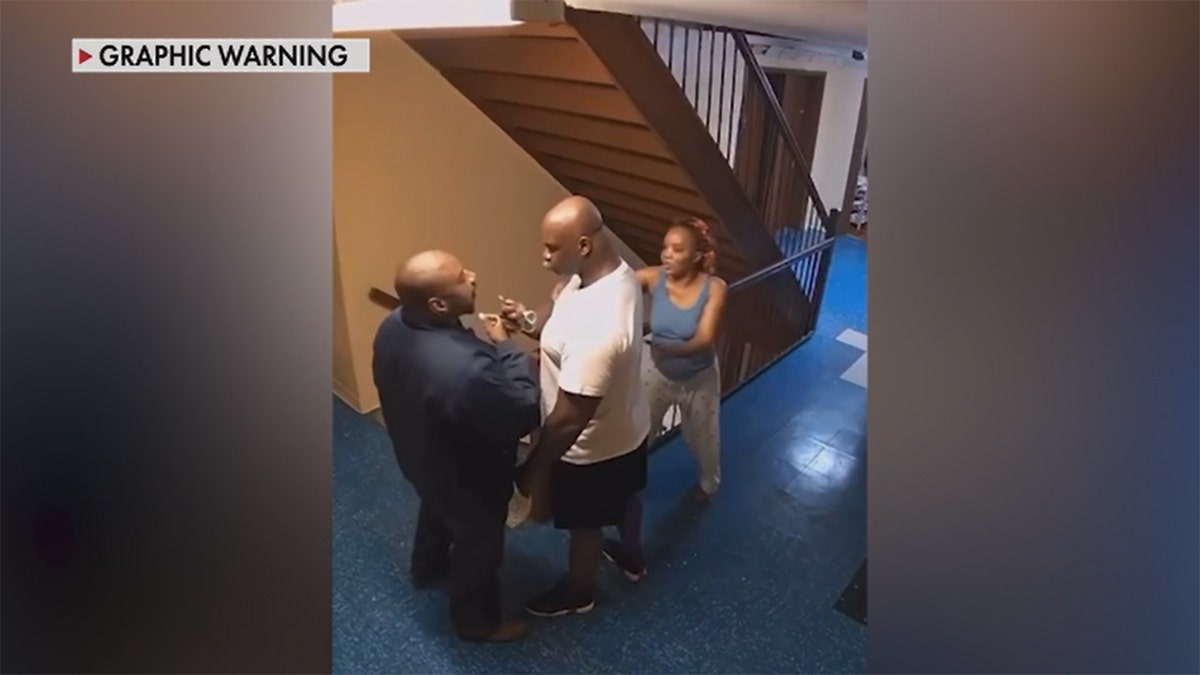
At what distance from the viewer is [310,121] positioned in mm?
624

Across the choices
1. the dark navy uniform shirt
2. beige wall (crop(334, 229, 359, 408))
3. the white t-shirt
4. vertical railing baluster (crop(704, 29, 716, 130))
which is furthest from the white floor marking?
vertical railing baluster (crop(704, 29, 716, 130))

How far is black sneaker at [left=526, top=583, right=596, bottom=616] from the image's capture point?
0.93 m

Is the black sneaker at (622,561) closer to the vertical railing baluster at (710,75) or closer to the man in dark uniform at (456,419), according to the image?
the man in dark uniform at (456,419)

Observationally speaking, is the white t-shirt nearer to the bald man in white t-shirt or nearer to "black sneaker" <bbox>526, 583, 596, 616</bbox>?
the bald man in white t-shirt

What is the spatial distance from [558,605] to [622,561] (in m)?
0.11

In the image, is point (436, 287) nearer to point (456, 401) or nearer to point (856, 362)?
point (456, 401)

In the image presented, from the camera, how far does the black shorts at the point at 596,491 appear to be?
3.07 ft

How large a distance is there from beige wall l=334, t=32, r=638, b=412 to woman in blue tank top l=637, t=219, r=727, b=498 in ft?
0.27

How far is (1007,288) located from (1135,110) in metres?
0.15

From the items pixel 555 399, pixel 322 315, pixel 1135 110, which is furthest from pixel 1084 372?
pixel 322 315

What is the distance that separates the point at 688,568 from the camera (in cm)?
95

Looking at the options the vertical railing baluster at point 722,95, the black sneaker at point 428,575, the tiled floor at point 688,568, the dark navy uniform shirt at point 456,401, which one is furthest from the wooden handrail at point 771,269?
the black sneaker at point 428,575

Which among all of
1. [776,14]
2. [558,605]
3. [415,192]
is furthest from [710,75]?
[558,605]

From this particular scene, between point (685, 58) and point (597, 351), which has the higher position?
point (685, 58)
